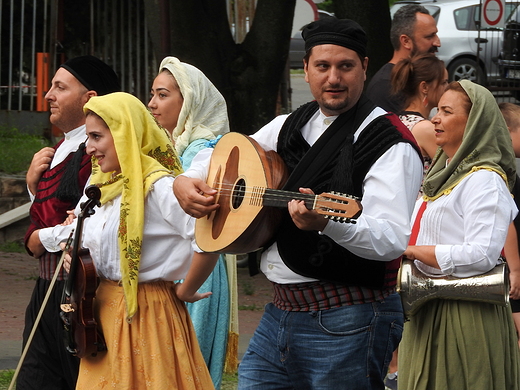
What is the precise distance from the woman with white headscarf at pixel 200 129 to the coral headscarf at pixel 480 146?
5.04 feet

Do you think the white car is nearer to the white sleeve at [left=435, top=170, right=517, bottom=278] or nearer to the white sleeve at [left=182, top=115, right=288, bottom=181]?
the white sleeve at [left=435, top=170, right=517, bottom=278]

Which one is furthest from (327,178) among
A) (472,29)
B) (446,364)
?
(472,29)

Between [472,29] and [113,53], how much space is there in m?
6.74

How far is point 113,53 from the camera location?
12422 mm

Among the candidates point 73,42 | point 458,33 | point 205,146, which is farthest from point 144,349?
point 458,33

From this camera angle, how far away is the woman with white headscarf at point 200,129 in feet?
17.0

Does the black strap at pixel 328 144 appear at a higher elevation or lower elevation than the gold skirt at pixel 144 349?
higher

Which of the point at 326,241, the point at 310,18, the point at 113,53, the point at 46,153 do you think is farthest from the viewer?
the point at 113,53

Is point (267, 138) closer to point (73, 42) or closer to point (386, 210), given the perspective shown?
point (386, 210)

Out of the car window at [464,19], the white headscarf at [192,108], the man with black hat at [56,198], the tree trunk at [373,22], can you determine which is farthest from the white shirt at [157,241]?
the car window at [464,19]

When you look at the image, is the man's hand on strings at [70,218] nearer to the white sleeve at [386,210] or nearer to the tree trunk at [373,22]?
the white sleeve at [386,210]

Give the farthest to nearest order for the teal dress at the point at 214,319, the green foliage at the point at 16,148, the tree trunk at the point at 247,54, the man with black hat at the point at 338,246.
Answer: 1. the green foliage at the point at 16,148
2. the tree trunk at the point at 247,54
3. the teal dress at the point at 214,319
4. the man with black hat at the point at 338,246

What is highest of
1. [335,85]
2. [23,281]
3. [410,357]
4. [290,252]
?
[335,85]

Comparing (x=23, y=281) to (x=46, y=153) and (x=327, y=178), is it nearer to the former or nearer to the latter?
(x=46, y=153)
